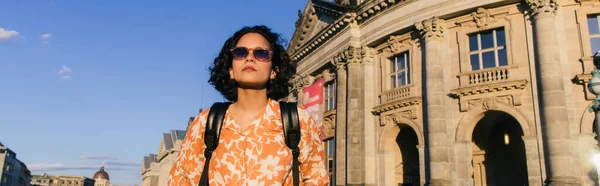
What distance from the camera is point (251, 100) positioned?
3.01 meters

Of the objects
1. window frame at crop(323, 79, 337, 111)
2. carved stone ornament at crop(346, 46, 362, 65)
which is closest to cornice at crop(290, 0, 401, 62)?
carved stone ornament at crop(346, 46, 362, 65)

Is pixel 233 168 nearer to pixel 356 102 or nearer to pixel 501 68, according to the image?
pixel 501 68

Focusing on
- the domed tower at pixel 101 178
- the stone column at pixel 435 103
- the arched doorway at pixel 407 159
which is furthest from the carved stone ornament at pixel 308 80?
the domed tower at pixel 101 178

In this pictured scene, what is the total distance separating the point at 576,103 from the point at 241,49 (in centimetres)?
1808

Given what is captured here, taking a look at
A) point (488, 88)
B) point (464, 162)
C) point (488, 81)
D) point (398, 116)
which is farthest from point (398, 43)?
point (464, 162)

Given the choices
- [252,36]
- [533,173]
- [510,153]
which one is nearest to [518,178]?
[510,153]

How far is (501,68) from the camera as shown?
62.5 feet

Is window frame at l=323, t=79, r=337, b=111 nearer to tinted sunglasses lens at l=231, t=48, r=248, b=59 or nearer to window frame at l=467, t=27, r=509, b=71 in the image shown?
window frame at l=467, t=27, r=509, b=71

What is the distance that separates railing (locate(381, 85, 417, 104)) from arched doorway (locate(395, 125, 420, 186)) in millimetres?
1453

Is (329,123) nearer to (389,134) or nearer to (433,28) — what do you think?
(389,134)

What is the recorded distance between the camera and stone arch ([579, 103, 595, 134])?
1717 centimetres

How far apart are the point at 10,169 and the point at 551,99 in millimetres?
108076

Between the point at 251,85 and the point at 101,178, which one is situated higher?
the point at 101,178

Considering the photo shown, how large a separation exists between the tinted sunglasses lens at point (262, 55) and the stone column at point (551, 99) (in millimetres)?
16546
